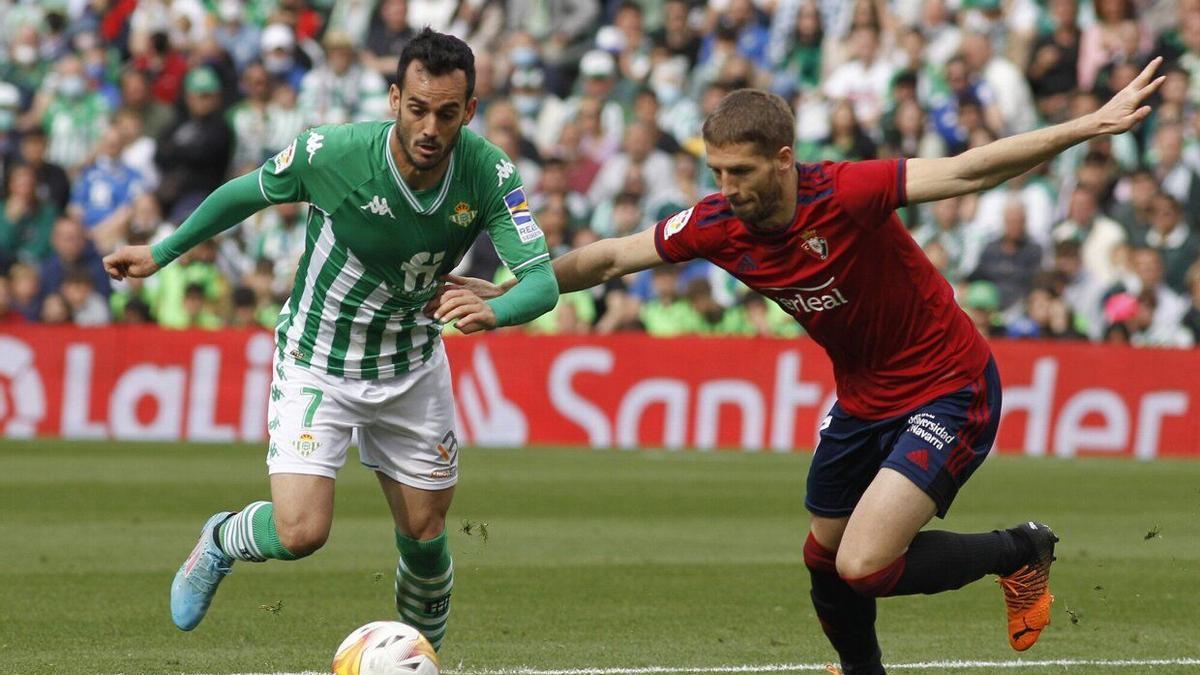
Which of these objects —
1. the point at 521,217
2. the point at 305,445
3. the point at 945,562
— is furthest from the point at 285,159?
the point at 945,562

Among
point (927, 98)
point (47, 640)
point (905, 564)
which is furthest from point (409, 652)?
point (927, 98)

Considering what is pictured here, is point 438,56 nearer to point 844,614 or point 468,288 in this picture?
point 468,288

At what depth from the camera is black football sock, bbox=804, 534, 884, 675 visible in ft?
23.9

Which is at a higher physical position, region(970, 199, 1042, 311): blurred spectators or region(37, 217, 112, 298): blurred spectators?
region(970, 199, 1042, 311): blurred spectators

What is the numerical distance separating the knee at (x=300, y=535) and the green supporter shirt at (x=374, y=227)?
653mm

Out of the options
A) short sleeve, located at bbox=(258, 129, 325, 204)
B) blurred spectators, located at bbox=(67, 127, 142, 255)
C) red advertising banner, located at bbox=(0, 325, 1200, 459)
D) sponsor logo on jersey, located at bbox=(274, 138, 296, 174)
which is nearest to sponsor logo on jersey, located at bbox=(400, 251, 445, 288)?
short sleeve, located at bbox=(258, 129, 325, 204)

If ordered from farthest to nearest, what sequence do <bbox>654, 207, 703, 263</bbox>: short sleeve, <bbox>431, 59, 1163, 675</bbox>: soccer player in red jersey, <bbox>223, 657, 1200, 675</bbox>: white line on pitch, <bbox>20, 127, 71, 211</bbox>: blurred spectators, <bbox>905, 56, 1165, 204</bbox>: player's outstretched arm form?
<bbox>20, 127, 71, 211</bbox>: blurred spectators, <bbox>223, 657, 1200, 675</bbox>: white line on pitch, <bbox>654, 207, 703, 263</bbox>: short sleeve, <bbox>431, 59, 1163, 675</bbox>: soccer player in red jersey, <bbox>905, 56, 1165, 204</bbox>: player's outstretched arm

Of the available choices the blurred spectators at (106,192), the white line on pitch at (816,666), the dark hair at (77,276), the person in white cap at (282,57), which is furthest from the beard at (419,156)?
the person in white cap at (282,57)

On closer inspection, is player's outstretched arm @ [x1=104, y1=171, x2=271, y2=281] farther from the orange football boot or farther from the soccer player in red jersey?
the orange football boot

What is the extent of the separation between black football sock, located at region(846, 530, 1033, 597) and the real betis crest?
2.03 metres

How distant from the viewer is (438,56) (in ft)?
23.0

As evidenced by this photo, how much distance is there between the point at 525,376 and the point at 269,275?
277 centimetres

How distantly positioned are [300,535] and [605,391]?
33.3ft

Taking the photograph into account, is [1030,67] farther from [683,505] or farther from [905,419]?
[905,419]
